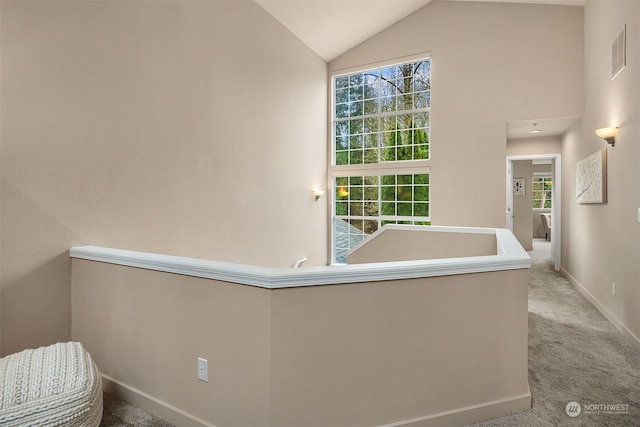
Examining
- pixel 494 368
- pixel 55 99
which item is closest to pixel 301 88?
pixel 55 99

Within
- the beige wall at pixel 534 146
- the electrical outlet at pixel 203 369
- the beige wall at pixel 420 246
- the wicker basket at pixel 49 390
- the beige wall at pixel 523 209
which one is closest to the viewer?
the wicker basket at pixel 49 390

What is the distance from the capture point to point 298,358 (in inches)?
62.1

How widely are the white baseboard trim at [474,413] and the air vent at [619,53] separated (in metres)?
3.06

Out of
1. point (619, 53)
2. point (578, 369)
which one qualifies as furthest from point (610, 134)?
point (578, 369)

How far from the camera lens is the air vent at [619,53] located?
3.15m

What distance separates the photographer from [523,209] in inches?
351

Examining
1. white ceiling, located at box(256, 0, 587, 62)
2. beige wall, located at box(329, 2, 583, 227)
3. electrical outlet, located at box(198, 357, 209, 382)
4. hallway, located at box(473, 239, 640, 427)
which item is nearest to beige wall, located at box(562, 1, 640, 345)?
hallway, located at box(473, 239, 640, 427)

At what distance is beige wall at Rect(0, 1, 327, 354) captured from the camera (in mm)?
2352

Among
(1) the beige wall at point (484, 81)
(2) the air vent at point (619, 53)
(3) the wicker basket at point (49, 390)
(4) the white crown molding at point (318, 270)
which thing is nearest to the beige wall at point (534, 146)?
(1) the beige wall at point (484, 81)

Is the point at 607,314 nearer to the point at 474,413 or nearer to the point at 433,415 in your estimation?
the point at 474,413

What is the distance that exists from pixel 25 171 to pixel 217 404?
6.42 ft

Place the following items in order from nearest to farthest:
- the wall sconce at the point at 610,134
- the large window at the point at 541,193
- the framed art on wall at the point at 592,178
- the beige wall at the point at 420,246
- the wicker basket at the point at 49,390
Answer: the wicker basket at the point at 49,390 → the wall sconce at the point at 610,134 → the framed art on wall at the point at 592,178 → the beige wall at the point at 420,246 → the large window at the point at 541,193

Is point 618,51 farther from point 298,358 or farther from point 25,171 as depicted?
point 25,171

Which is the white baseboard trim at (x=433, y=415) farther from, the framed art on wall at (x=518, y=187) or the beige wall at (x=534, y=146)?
the framed art on wall at (x=518, y=187)
